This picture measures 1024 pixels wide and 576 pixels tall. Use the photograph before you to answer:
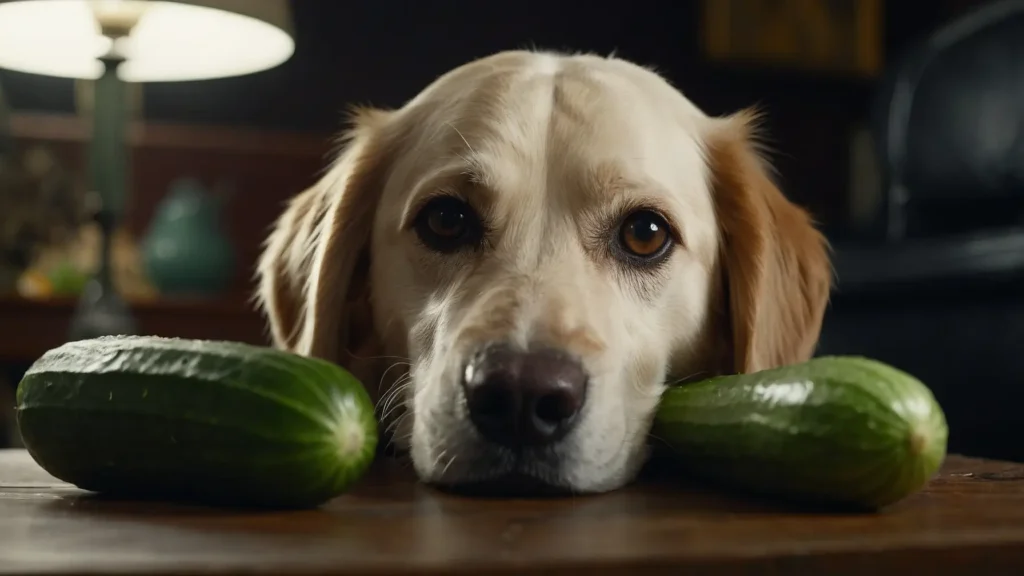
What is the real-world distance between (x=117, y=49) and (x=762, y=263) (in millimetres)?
1943

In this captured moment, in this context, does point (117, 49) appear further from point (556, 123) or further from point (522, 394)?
point (522, 394)

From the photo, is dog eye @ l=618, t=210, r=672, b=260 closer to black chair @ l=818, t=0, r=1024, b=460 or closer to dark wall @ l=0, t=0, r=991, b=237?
black chair @ l=818, t=0, r=1024, b=460

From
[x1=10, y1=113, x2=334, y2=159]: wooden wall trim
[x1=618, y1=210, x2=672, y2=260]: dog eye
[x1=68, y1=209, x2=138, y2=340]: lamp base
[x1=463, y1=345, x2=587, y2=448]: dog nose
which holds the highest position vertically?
[x1=10, y1=113, x2=334, y2=159]: wooden wall trim

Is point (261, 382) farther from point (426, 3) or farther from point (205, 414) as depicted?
point (426, 3)

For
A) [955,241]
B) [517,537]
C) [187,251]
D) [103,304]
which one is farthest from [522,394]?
[187,251]

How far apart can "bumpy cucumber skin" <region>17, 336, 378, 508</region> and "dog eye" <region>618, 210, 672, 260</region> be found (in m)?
0.56

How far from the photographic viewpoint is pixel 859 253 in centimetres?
271

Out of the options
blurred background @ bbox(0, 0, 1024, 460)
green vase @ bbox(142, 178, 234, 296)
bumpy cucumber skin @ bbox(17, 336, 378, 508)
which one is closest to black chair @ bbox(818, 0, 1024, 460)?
blurred background @ bbox(0, 0, 1024, 460)

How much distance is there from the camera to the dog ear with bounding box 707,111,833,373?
1688 mm

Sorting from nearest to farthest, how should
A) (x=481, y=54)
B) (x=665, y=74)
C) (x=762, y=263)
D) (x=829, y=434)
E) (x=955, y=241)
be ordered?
1. (x=829, y=434)
2. (x=762, y=263)
3. (x=955, y=241)
4. (x=665, y=74)
5. (x=481, y=54)

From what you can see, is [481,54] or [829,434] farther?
[481,54]

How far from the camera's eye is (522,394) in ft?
3.81

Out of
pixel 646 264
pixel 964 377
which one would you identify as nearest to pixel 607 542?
pixel 646 264

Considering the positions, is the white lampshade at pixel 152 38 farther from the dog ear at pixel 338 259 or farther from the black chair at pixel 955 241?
the black chair at pixel 955 241
